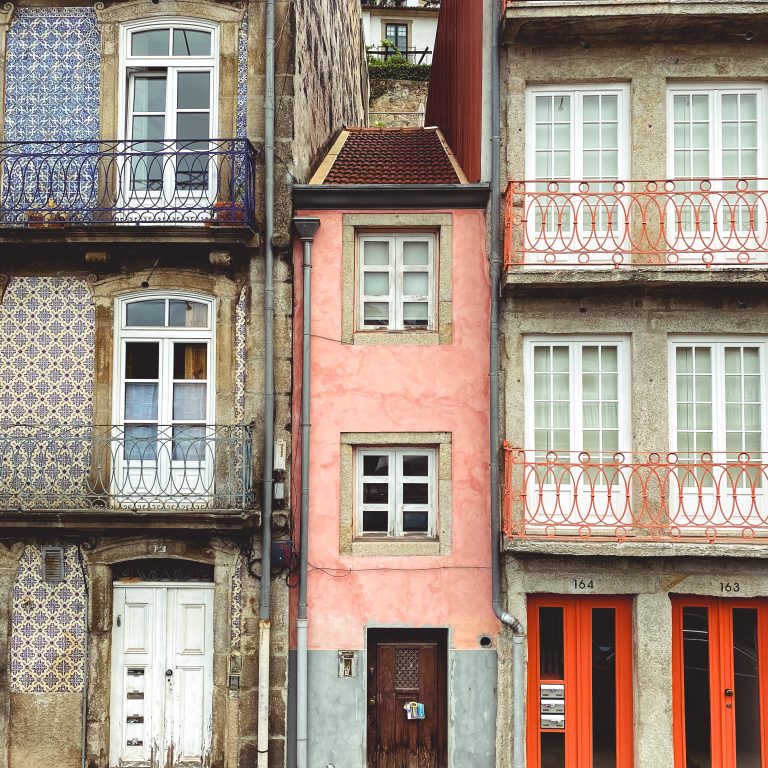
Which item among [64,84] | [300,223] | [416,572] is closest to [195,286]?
[300,223]

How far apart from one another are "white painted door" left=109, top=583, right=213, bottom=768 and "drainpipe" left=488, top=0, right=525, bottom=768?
3.76 metres

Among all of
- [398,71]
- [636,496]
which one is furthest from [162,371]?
[398,71]

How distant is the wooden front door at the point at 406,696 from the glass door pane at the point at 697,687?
302 cm

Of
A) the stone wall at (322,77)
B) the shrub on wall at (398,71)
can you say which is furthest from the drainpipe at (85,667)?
the shrub on wall at (398,71)

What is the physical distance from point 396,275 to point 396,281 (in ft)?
0.27

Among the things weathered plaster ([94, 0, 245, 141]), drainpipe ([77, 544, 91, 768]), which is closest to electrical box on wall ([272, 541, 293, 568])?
drainpipe ([77, 544, 91, 768])

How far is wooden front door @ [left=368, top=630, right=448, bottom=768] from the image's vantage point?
32.7ft

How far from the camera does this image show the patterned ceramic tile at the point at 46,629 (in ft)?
32.1

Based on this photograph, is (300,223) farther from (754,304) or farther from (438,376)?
(754,304)

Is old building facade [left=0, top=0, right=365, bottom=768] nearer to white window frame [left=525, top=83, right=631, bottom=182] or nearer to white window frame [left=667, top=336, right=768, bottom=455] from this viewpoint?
white window frame [left=525, top=83, right=631, bottom=182]

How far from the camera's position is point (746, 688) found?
958 cm

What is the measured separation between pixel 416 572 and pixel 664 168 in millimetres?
6071

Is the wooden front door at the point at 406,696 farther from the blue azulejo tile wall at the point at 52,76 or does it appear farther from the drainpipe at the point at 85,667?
the blue azulejo tile wall at the point at 52,76

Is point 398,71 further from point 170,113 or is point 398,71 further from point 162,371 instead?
point 162,371
